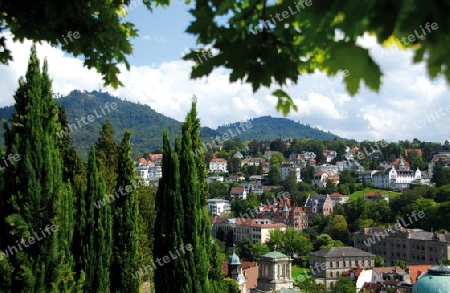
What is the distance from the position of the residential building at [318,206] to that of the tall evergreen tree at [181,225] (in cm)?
6903

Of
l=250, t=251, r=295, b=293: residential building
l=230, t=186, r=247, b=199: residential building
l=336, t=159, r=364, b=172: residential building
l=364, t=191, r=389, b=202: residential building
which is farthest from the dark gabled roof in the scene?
l=336, t=159, r=364, b=172: residential building

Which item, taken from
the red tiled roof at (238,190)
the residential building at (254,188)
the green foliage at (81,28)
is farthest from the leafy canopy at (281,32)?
the residential building at (254,188)

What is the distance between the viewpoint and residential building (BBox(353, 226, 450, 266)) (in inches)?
2178

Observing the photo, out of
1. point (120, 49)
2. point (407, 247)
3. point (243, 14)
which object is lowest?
point (407, 247)

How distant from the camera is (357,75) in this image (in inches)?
75.6

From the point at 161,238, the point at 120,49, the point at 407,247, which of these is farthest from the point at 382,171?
the point at 120,49

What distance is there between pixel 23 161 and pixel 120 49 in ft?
18.3

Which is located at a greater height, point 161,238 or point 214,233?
point 161,238

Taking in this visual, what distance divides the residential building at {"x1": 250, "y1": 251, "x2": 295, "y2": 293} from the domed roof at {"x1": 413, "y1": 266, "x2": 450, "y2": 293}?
8.66m

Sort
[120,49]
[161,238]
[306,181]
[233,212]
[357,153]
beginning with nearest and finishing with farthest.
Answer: [120,49] → [161,238] → [233,212] → [306,181] → [357,153]

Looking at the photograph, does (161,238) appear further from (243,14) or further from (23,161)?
(243,14)

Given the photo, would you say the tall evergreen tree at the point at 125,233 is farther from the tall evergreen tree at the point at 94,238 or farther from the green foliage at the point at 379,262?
the green foliage at the point at 379,262

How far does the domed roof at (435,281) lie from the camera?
28.4m

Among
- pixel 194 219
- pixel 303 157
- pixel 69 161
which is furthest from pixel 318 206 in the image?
pixel 194 219
